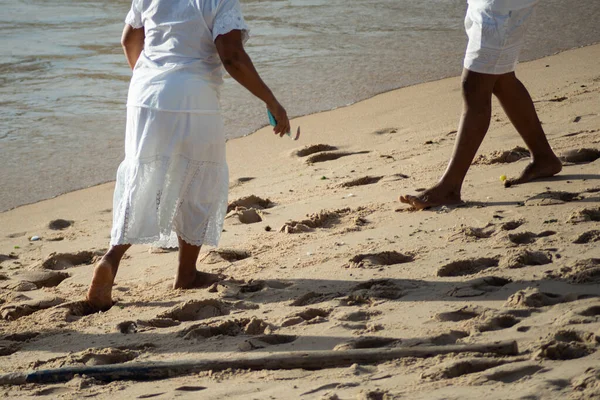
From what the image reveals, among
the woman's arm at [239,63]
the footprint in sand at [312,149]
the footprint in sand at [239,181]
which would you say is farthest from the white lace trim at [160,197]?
the footprint in sand at [312,149]

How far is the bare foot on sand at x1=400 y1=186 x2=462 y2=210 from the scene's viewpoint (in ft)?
14.1

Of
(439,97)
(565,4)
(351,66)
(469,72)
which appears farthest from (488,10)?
(565,4)

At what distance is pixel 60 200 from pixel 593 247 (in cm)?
357

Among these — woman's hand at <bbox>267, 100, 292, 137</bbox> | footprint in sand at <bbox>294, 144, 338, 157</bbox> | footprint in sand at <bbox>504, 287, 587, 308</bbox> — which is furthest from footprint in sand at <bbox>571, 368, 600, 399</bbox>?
footprint in sand at <bbox>294, 144, 338, 157</bbox>

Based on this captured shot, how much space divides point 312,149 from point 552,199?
7.27ft

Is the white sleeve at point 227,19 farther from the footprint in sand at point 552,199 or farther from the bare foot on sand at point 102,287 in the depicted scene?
the footprint in sand at point 552,199

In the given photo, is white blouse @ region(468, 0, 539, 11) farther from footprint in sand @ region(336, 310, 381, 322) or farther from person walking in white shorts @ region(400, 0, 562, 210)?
footprint in sand @ region(336, 310, 381, 322)

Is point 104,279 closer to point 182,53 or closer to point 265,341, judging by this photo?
point 265,341

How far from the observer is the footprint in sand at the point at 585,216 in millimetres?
3820

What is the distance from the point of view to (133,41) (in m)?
3.74

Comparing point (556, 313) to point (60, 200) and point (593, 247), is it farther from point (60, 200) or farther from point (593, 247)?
point (60, 200)

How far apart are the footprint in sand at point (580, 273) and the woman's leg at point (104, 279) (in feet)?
5.73

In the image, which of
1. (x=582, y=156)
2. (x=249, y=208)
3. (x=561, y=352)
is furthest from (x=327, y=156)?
(x=561, y=352)

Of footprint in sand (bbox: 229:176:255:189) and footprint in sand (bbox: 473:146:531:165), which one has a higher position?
footprint in sand (bbox: 473:146:531:165)
